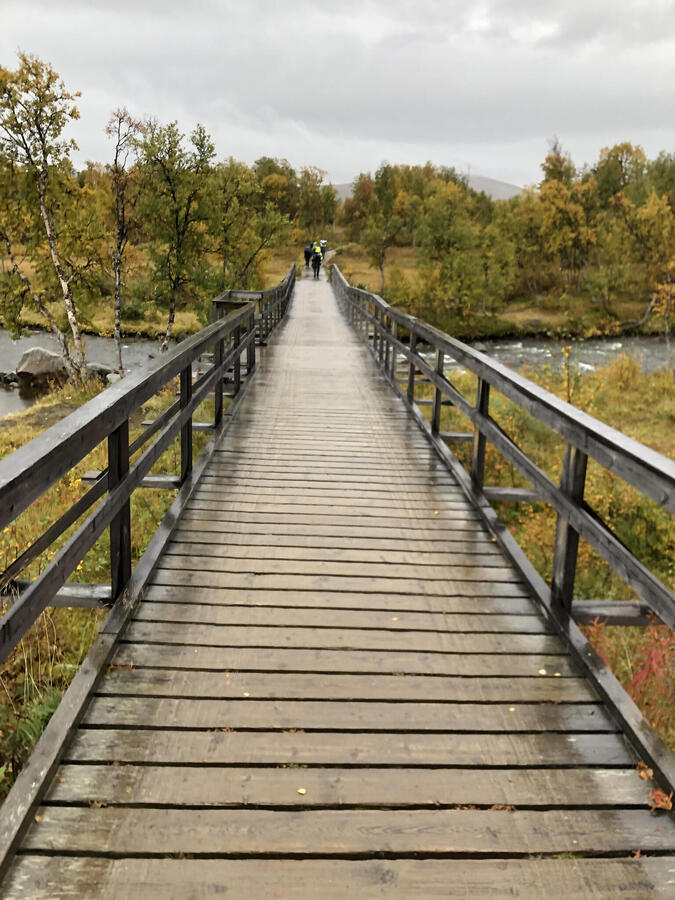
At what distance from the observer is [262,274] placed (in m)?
38.7

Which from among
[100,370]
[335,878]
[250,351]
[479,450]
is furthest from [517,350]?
[335,878]

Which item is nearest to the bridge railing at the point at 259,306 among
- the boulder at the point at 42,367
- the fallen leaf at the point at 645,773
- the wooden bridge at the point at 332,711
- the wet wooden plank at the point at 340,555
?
the wet wooden plank at the point at 340,555

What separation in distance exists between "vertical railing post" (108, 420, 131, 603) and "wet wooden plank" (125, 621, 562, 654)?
0.25 meters

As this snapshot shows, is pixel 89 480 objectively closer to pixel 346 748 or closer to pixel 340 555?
pixel 340 555

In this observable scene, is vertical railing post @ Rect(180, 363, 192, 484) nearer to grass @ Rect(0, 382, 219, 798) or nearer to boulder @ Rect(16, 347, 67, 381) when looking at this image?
grass @ Rect(0, 382, 219, 798)

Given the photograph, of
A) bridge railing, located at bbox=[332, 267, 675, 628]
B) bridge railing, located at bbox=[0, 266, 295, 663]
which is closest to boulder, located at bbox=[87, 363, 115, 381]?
bridge railing, located at bbox=[0, 266, 295, 663]

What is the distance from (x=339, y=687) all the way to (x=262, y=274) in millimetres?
37564

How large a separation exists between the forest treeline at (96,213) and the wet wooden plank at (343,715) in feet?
70.6

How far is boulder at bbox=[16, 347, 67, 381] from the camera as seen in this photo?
25531 mm

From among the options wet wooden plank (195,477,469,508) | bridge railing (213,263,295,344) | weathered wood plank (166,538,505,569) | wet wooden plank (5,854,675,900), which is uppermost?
bridge railing (213,263,295,344)

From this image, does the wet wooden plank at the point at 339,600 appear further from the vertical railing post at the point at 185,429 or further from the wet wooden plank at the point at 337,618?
the vertical railing post at the point at 185,429

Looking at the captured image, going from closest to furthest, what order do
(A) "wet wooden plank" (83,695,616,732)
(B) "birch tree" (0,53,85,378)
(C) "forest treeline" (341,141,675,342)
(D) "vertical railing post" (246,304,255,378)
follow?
(A) "wet wooden plank" (83,695,616,732)
(D) "vertical railing post" (246,304,255,378)
(B) "birch tree" (0,53,85,378)
(C) "forest treeline" (341,141,675,342)

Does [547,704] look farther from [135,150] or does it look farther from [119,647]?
[135,150]

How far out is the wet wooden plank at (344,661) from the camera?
2951mm
